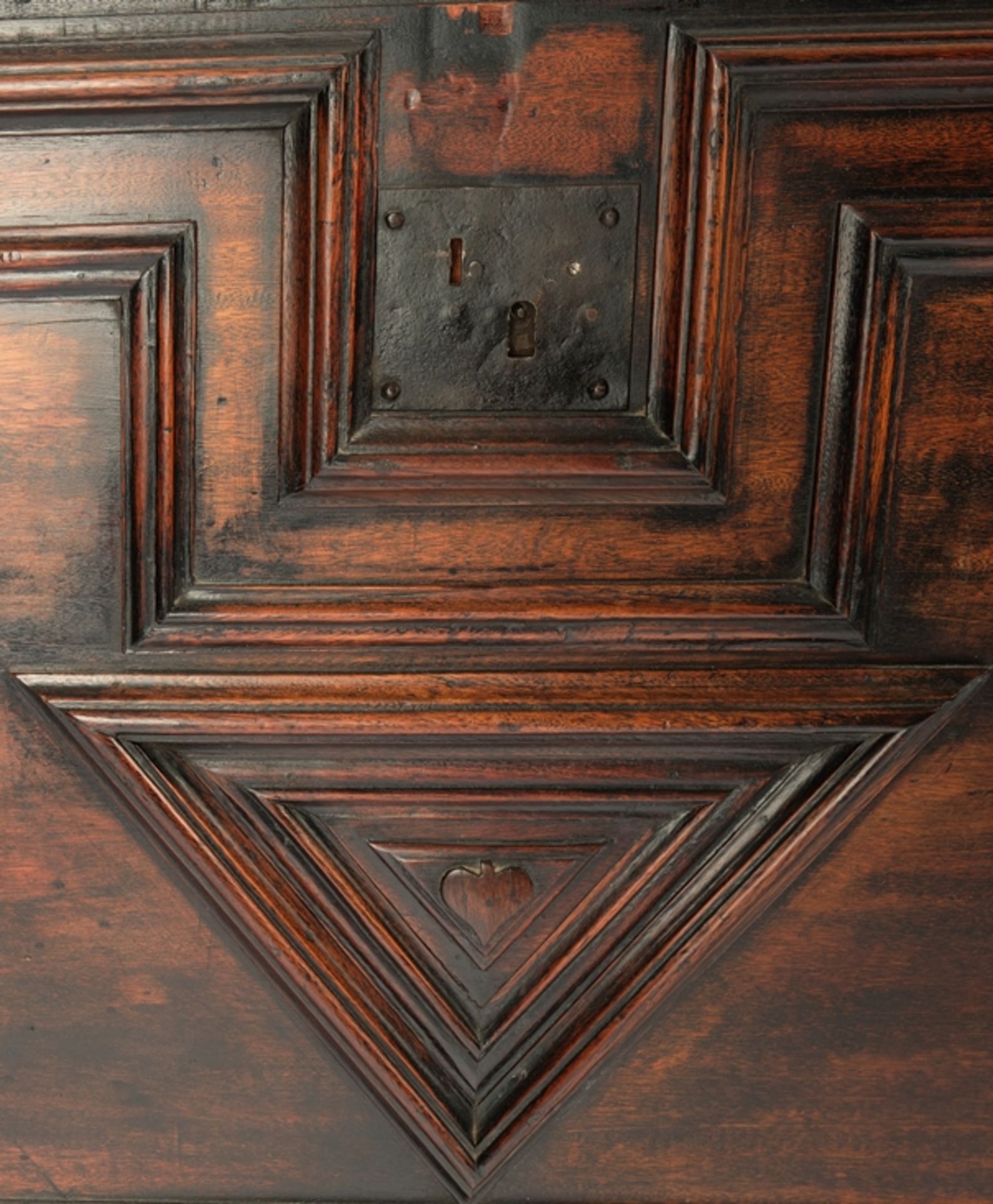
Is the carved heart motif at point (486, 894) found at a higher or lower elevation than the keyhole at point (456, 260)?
lower

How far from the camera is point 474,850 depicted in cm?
85

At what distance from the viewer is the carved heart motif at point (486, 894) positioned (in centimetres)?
86

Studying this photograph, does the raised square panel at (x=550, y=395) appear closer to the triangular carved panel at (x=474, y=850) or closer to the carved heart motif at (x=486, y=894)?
the triangular carved panel at (x=474, y=850)

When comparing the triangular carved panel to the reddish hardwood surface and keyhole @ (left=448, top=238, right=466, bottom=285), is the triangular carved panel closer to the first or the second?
the reddish hardwood surface

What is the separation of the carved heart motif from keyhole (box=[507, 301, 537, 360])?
1.26 feet

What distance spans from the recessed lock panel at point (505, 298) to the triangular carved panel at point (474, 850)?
0.23 meters

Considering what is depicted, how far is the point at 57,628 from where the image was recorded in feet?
2.81

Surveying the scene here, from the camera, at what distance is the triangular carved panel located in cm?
83

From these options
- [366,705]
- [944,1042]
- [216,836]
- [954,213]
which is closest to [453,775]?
[366,705]

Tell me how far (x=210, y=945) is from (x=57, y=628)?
274 mm

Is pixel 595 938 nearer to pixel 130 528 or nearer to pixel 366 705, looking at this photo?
pixel 366 705

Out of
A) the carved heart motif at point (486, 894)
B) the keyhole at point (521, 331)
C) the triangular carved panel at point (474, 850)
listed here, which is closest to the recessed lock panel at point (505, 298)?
the keyhole at point (521, 331)

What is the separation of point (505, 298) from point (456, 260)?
0.14 ft

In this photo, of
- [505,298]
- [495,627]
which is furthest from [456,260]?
[495,627]
